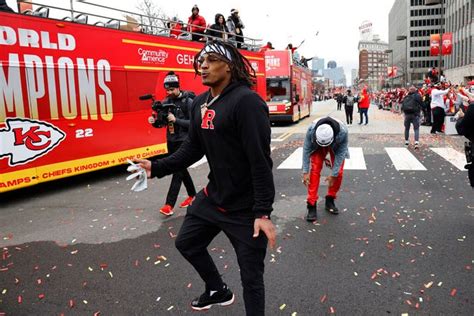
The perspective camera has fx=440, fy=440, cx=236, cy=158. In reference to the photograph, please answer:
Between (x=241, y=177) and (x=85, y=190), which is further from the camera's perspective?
(x=85, y=190)

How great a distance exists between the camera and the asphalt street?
3680mm

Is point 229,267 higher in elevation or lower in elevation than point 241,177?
lower

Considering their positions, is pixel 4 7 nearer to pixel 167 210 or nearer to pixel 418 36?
pixel 167 210

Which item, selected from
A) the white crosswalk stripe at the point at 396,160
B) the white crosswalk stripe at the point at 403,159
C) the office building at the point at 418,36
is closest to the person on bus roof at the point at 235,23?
the white crosswalk stripe at the point at 396,160

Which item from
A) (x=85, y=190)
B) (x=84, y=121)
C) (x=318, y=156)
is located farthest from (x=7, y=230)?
(x=318, y=156)

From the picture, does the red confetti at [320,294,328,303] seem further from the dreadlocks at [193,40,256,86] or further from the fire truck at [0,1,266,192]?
the fire truck at [0,1,266,192]

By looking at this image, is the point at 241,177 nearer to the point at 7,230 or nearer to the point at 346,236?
the point at 346,236

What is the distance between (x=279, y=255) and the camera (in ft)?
15.6

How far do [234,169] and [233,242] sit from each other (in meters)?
0.51

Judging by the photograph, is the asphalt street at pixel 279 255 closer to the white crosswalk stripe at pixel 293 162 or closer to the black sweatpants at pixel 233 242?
the black sweatpants at pixel 233 242

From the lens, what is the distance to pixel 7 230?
6016 mm

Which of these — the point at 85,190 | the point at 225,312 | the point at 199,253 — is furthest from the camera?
the point at 85,190

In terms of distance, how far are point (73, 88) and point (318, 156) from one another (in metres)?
5.21

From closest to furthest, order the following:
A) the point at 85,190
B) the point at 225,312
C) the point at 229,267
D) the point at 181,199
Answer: the point at 225,312, the point at 229,267, the point at 181,199, the point at 85,190
